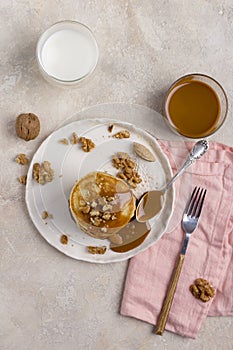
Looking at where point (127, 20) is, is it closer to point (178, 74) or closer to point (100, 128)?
point (178, 74)

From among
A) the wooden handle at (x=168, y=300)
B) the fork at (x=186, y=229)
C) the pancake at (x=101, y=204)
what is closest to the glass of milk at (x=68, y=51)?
the pancake at (x=101, y=204)

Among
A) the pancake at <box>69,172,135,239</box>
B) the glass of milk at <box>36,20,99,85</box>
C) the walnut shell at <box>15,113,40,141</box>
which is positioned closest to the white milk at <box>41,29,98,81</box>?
the glass of milk at <box>36,20,99,85</box>

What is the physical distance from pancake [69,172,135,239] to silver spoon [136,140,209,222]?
0.19 ft

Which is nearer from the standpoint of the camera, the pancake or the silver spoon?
the pancake

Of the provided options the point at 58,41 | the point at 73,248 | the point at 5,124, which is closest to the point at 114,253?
the point at 73,248

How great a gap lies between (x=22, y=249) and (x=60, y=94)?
0.43m

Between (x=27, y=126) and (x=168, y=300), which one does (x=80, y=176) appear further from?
(x=168, y=300)

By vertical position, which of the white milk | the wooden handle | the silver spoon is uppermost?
the white milk

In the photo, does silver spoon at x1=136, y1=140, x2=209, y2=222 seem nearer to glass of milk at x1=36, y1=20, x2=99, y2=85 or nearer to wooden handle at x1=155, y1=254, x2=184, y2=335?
wooden handle at x1=155, y1=254, x2=184, y2=335

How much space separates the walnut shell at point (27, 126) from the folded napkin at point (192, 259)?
0.35 m

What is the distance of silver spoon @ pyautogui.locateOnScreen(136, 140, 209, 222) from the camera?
1610 millimetres

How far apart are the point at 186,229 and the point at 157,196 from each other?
4.9 inches

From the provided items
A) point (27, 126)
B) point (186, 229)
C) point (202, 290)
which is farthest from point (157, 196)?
point (27, 126)

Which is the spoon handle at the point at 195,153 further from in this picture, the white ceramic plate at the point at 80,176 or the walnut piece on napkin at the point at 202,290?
the walnut piece on napkin at the point at 202,290
